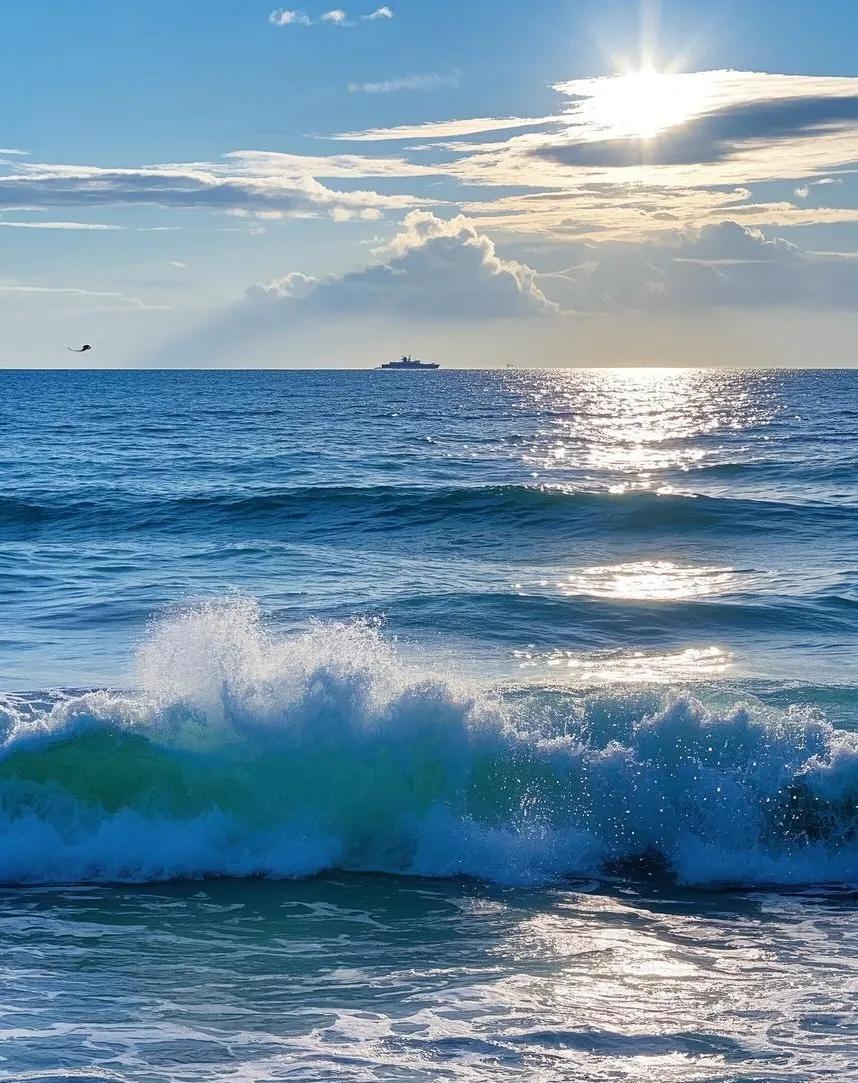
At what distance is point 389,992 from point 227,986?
3.45 ft

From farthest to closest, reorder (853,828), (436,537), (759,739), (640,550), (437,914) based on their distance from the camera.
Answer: (436,537)
(640,550)
(759,739)
(853,828)
(437,914)

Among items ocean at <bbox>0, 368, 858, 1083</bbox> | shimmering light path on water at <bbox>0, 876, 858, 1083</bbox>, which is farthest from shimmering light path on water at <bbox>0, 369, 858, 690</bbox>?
shimmering light path on water at <bbox>0, 876, 858, 1083</bbox>

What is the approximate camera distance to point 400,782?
10617 millimetres

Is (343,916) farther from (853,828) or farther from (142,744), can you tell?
(853,828)

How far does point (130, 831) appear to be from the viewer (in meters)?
10.1

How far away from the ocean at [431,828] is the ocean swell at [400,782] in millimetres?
29

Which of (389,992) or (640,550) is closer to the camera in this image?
(389,992)

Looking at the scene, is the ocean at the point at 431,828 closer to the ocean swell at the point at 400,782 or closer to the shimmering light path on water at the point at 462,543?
the ocean swell at the point at 400,782

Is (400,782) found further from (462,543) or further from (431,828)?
(462,543)

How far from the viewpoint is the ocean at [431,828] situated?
6801 mm

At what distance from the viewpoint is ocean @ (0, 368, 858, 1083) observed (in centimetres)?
680

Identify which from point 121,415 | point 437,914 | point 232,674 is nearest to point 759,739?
point 437,914

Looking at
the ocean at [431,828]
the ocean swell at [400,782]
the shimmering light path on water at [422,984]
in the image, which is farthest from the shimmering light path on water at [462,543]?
the shimmering light path on water at [422,984]

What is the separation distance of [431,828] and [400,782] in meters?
0.59
